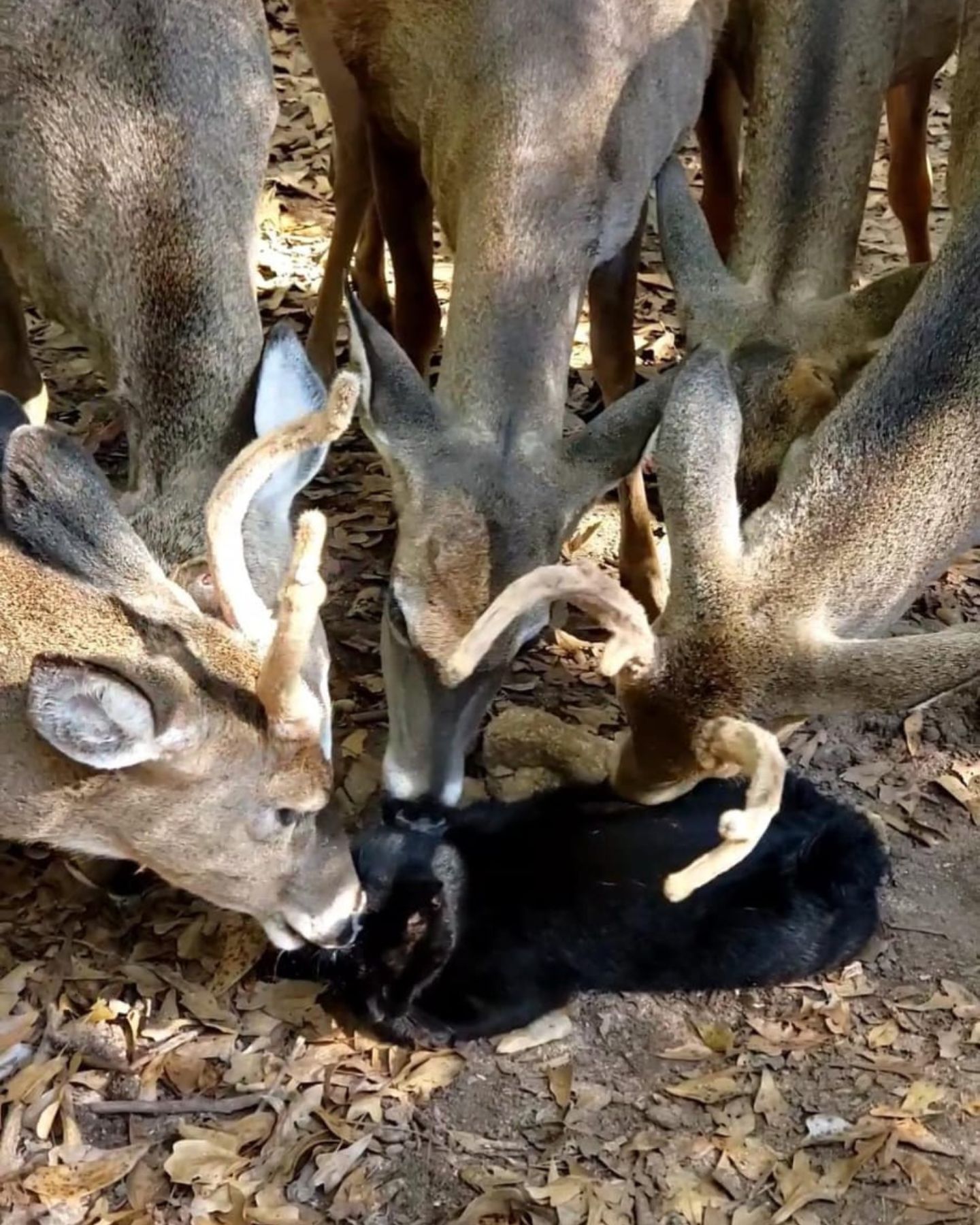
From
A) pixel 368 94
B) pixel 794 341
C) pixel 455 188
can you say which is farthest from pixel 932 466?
pixel 368 94

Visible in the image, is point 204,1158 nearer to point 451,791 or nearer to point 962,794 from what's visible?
point 451,791

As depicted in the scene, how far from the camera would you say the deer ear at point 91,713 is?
3867 mm

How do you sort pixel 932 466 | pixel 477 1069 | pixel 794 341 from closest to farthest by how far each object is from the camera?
pixel 932 466
pixel 477 1069
pixel 794 341

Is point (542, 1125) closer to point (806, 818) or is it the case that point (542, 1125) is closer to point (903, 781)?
point (806, 818)

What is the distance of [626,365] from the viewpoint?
6801 mm

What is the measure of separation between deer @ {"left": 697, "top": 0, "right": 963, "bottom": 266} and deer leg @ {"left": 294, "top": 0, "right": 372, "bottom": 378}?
1.58 metres

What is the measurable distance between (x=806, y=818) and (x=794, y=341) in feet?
5.21

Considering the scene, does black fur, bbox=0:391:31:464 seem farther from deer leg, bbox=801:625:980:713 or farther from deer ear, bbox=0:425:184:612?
deer leg, bbox=801:625:980:713

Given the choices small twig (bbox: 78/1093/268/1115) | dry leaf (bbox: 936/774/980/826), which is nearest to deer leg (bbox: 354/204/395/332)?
dry leaf (bbox: 936/774/980/826)

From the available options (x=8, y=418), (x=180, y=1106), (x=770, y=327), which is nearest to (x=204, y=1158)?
(x=180, y=1106)

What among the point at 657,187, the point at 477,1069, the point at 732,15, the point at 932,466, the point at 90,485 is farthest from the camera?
the point at 732,15

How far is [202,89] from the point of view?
5.58 meters

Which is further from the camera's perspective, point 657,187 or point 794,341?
point 657,187

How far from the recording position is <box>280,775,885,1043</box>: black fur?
507 centimetres
